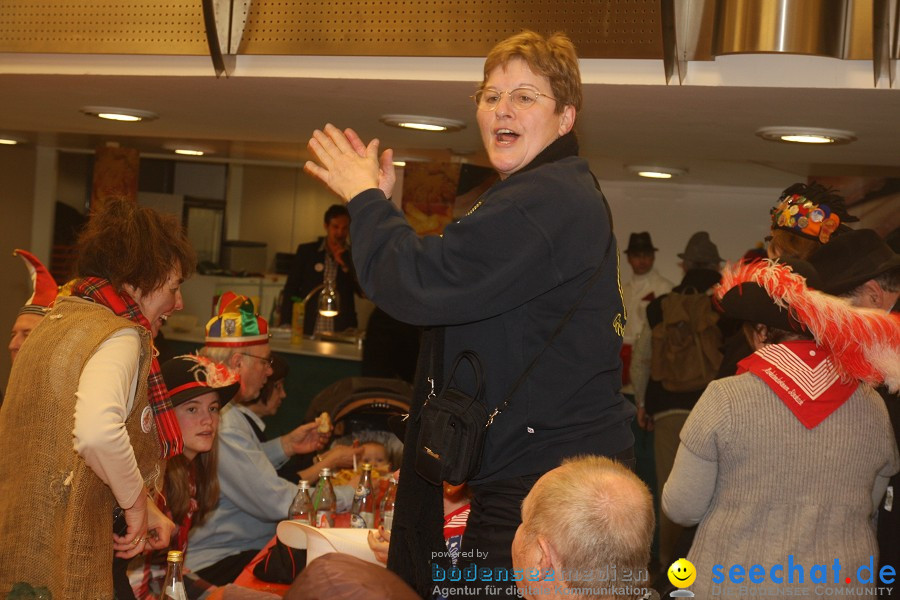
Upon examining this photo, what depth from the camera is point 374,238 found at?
1.99m

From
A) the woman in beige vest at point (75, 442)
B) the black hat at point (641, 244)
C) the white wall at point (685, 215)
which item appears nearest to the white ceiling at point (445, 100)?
the black hat at point (641, 244)

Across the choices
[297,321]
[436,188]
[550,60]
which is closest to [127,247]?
[550,60]

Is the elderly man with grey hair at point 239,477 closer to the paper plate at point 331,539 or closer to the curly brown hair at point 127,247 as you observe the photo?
the paper plate at point 331,539

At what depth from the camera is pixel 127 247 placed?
2736 mm

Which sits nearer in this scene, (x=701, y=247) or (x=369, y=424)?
(x=369, y=424)

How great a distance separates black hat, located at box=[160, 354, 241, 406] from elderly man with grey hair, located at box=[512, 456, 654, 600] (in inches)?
75.0

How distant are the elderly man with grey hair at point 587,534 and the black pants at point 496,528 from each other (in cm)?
16

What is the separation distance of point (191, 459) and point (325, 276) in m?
4.38

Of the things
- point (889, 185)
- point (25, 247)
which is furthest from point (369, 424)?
point (25, 247)

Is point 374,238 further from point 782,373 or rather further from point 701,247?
point 701,247

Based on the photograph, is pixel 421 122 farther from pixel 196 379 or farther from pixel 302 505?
pixel 302 505

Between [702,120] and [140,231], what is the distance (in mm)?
2755

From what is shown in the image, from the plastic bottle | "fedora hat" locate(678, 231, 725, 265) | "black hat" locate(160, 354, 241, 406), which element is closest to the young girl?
"black hat" locate(160, 354, 241, 406)

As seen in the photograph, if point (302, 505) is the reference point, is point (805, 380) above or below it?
above
